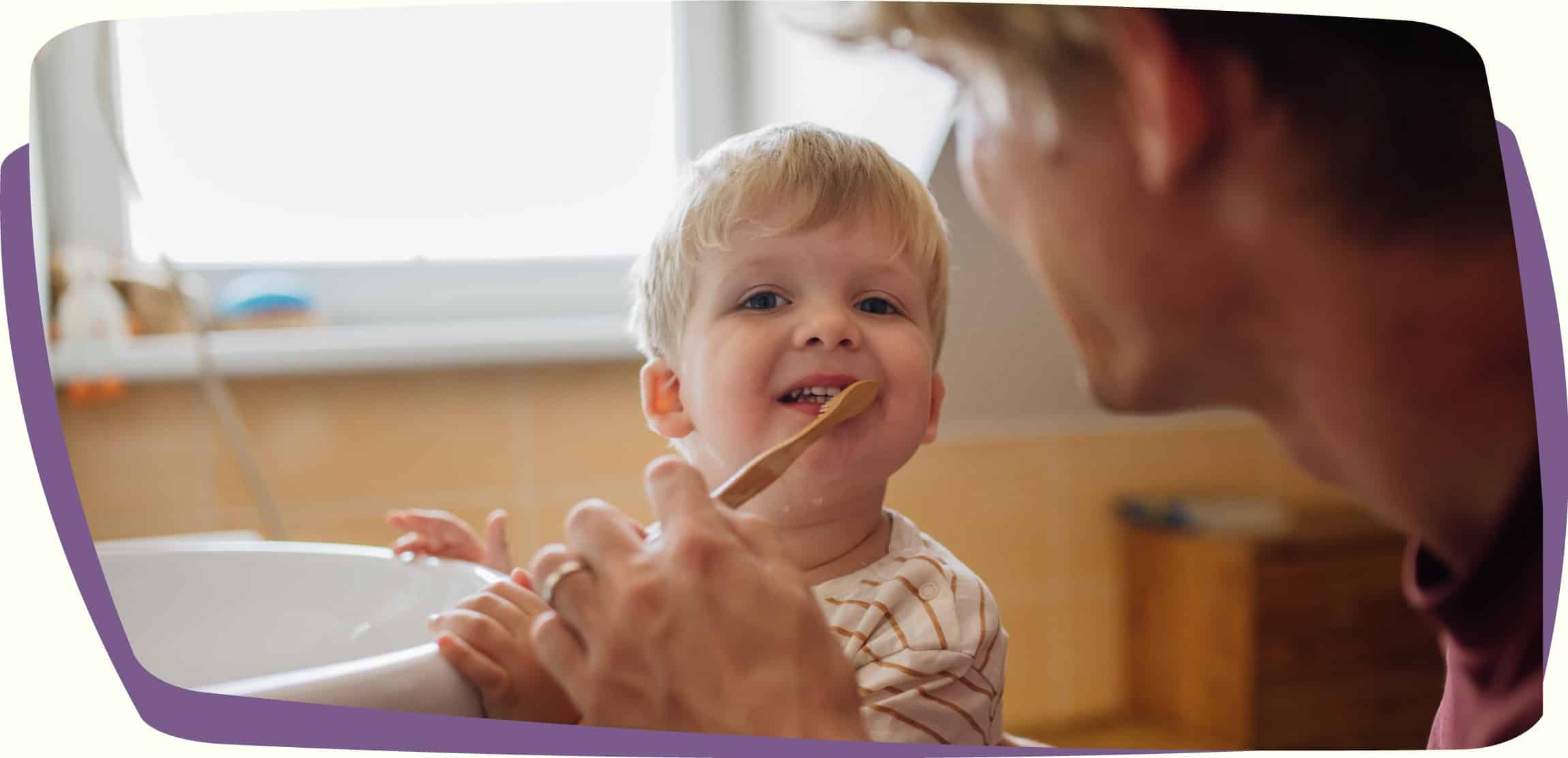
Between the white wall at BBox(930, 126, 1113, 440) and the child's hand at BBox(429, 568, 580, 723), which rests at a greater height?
the white wall at BBox(930, 126, 1113, 440)

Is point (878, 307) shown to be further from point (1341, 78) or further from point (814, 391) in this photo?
point (1341, 78)

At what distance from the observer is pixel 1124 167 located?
469 millimetres

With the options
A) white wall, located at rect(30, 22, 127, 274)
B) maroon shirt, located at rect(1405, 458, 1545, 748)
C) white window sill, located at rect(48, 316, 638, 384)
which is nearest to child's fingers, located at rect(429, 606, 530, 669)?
white window sill, located at rect(48, 316, 638, 384)

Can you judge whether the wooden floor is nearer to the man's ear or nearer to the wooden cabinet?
the wooden cabinet

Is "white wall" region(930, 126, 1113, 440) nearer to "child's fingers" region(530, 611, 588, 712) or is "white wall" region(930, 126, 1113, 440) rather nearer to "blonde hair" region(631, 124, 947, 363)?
"blonde hair" region(631, 124, 947, 363)

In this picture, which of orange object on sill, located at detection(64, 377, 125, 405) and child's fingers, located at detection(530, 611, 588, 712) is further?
orange object on sill, located at detection(64, 377, 125, 405)

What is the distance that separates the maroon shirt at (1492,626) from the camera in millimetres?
502

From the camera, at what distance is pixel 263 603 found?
0.59m

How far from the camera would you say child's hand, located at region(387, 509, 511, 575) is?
1.72 ft

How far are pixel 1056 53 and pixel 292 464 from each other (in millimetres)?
343

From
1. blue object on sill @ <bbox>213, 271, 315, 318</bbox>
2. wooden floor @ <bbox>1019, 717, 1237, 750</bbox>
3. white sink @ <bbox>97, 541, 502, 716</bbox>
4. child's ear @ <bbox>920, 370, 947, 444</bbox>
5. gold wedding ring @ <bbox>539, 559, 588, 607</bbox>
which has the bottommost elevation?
wooden floor @ <bbox>1019, 717, 1237, 750</bbox>

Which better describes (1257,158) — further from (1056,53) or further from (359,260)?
(359,260)

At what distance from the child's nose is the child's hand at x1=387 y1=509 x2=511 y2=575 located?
14 cm

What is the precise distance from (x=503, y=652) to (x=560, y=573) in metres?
0.05
